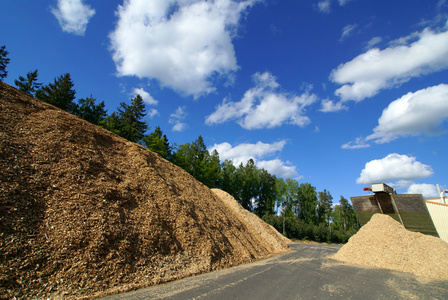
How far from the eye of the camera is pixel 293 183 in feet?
199

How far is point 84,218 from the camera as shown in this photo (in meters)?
6.11

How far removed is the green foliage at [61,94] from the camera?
29.0 metres

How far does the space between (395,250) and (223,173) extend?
3885cm

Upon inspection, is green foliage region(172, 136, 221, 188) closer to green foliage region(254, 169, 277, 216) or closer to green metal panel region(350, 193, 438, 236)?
green foliage region(254, 169, 277, 216)

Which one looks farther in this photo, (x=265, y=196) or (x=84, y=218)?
(x=265, y=196)

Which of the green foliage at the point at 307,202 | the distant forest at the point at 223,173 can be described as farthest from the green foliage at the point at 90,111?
the green foliage at the point at 307,202

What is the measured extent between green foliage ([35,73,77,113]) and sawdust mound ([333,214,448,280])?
115ft

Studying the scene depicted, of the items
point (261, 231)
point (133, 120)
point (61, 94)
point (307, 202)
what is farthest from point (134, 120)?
point (307, 202)

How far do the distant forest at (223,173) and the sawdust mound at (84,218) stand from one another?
23.9 m

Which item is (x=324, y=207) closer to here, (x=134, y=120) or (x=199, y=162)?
(x=199, y=162)

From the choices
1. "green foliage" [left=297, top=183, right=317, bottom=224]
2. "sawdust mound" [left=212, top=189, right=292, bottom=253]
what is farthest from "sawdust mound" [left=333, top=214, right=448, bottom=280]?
"green foliage" [left=297, top=183, right=317, bottom=224]

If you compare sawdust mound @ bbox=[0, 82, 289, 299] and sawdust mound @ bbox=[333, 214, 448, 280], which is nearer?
sawdust mound @ bbox=[0, 82, 289, 299]

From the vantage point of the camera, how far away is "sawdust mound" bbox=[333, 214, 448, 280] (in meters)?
9.20

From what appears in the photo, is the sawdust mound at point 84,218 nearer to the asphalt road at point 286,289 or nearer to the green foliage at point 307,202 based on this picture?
the asphalt road at point 286,289
